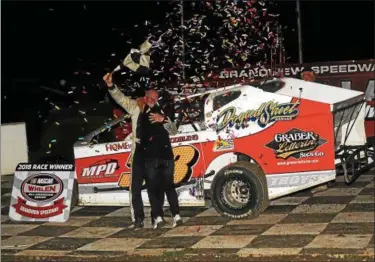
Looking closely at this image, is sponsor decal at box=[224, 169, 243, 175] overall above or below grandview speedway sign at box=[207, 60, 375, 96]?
below

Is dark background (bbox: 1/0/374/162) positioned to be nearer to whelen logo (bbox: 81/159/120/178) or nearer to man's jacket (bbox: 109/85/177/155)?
whelen logo (bbox: 81/159/120/178)

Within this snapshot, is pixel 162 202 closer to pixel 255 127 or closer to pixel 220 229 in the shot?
pixel 220 229

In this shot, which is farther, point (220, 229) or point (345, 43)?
point (345, 43)

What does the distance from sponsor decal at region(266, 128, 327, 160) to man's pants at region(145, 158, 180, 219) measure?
1391mm

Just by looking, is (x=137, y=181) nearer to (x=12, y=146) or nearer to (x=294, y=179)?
(x=294, y=179)

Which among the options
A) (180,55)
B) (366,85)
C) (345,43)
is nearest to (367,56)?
(345,43)

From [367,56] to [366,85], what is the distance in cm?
1520

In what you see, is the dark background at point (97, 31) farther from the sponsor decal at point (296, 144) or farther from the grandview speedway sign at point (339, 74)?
the sponsor decal at point (296, 144)

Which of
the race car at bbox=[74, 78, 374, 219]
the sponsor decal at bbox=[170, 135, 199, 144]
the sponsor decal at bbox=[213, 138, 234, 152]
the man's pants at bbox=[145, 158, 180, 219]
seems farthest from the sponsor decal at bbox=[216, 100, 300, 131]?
the man's pants at bbox=[145, 158, 180, 219]

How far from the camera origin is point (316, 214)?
910 centimetres

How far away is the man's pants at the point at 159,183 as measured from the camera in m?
8.88

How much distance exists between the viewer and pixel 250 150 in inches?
359

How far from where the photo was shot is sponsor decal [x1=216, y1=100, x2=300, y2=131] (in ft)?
29.3

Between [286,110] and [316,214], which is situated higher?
[286,110]
